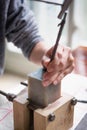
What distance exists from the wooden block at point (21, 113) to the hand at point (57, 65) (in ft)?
0.23

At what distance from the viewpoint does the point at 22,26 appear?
858mm

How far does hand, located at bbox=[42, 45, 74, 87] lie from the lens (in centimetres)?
55

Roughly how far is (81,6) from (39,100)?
0.75 m

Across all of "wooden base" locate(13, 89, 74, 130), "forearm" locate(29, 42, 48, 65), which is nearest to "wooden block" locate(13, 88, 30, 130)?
"wooden base" locate(13, 89, 74, 130)

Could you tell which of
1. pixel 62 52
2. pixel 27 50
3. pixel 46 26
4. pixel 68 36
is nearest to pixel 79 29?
pixel 68 36

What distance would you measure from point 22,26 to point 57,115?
0.39 m

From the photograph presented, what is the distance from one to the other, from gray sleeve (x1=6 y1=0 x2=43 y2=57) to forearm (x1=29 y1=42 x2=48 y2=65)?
13mm

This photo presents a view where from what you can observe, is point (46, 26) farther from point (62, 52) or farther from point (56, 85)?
point (56, 85)

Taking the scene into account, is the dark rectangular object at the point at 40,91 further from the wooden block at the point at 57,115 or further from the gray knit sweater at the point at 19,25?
the gray knit sweater at the point at 19,25

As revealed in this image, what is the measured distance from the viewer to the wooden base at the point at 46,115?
1.74ft

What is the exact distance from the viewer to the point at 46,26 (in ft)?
4.51

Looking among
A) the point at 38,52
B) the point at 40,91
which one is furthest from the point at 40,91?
the point at 38,52

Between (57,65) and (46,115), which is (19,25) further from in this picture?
(46,115)

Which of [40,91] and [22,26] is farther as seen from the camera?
[22,26]
